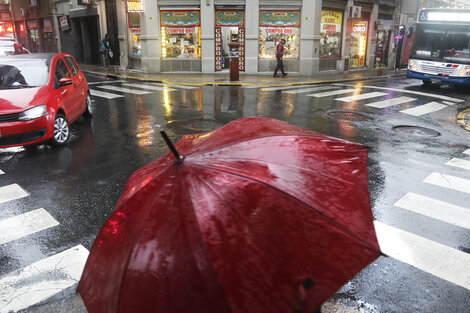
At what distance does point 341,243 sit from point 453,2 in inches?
1836

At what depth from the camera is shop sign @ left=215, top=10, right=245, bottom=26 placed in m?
21.5

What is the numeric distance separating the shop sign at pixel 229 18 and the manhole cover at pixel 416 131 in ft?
46.2

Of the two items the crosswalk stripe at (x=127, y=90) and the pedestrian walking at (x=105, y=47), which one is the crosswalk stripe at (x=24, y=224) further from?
the pedestrian walking at (x=105, y=47)

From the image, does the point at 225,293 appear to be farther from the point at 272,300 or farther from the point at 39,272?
the point at 39,272

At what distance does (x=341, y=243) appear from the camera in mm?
1855

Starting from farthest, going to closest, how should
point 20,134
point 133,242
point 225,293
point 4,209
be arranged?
point 20,134 → point 4,209 → point 133,242 → point 225,293

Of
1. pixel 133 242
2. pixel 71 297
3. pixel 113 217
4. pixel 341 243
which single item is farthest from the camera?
pixel 71 297

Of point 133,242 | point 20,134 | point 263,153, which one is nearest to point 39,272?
point 133,242

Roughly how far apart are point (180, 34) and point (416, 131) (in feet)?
52.5

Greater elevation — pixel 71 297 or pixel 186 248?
pixel 186 248

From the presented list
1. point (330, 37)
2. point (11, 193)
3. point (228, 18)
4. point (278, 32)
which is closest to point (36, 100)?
point (11, 193)

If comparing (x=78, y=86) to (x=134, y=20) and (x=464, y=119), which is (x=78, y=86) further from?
(x=134, y=20)

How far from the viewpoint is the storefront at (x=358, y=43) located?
81.1 feet

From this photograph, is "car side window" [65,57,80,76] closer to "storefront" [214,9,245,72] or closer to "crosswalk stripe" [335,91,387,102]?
"crosswalk stripe" [335,91,387,102]
